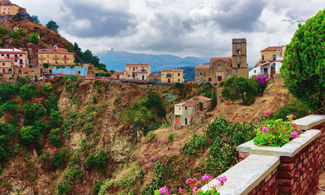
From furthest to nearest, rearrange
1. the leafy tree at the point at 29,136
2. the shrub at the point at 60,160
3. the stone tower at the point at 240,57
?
the stone tower at the point at 240,57, the shrub at the point at 60,160, the leafy tree at the point at 29,136

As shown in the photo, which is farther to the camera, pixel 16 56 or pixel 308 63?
pixel 16 56

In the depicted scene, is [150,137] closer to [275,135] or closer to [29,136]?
[29,136]

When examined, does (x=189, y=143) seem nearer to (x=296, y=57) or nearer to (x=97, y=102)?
(x=296, y=57)

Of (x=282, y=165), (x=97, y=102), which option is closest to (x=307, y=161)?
(x=282, y=165)

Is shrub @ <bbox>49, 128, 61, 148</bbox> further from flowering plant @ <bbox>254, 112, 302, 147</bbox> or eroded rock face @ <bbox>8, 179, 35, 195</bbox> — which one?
flowering plant @ <bbox>254, 112, 302, 147</bbox>

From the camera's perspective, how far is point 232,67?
38.9 m

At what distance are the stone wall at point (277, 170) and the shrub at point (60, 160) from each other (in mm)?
32156

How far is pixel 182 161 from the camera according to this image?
22.0 metres

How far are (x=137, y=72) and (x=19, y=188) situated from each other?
1106 inches

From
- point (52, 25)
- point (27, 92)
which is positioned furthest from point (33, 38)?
point (27, 92)

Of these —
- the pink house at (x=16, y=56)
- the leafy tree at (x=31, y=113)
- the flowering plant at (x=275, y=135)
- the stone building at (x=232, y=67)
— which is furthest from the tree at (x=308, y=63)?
the pink house at (x=16, y=56)

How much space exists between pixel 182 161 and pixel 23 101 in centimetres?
2773

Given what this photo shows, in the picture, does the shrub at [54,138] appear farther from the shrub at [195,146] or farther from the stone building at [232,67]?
the stone building at [232,67]

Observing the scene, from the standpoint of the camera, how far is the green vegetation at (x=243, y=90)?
83.6 ft
